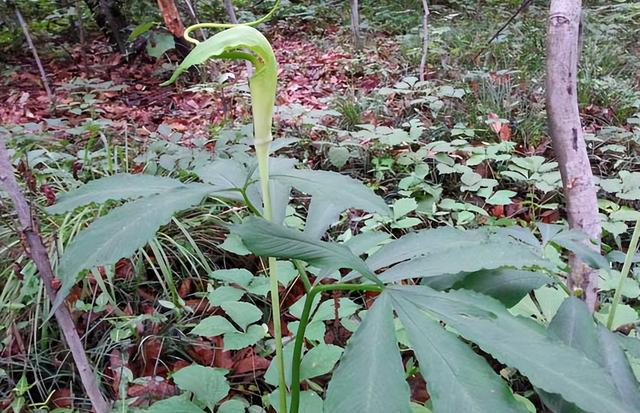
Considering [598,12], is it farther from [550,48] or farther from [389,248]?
[389,248]

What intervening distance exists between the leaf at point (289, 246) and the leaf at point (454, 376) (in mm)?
84

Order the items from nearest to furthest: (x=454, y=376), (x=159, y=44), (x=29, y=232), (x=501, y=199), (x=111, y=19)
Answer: (x=454, y=376), (x=29, y=232), (x=501, y=199), (x=159, y=44), (x=111, y=19)

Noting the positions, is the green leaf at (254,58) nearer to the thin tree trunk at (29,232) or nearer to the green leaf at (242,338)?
the thin tree trunk at (29,232)

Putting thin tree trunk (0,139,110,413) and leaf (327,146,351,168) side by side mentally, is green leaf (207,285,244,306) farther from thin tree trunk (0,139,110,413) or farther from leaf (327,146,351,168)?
leaf (327,146,351,168)

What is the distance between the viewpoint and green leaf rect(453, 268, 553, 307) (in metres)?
0.65

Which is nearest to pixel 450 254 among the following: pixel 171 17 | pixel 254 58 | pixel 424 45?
pixel 254 58

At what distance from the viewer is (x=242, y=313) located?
106 cm

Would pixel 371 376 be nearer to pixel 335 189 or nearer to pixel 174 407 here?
pixel 335 189

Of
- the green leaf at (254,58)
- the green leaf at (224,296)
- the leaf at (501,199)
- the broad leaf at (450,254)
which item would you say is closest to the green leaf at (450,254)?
the broad leaf at (450,254)

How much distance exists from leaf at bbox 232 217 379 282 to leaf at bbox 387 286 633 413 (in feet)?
0.22

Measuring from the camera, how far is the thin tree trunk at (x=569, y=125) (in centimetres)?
111

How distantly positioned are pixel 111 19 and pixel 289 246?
4.59 meters

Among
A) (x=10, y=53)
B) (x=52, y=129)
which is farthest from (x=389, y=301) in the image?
(x=10, y=53)

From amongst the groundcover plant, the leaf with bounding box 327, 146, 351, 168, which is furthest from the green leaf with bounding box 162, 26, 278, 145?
the leaf with bounding box 327, 146, 351, 168
